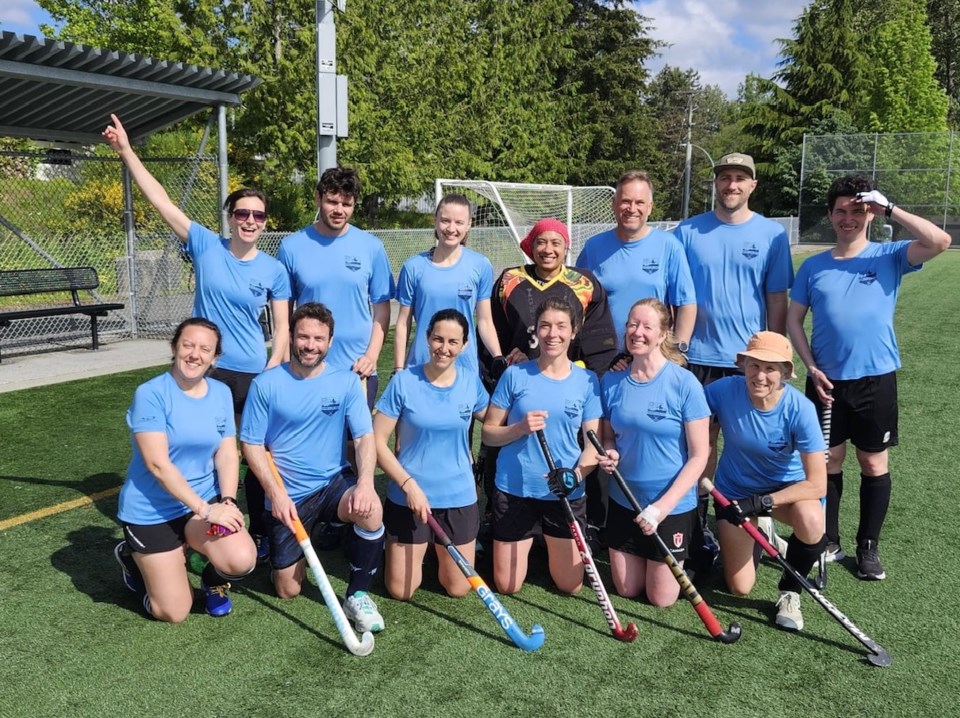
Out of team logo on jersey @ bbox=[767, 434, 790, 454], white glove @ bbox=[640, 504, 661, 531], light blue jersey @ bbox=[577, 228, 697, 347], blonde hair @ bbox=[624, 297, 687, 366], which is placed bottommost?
white glove @ bbox=[640, 504, 661, 531]

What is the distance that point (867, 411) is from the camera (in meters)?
4.16

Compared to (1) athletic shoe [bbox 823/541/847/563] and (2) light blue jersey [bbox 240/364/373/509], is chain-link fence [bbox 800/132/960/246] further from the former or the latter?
(2) light blue jersey [bbox 240/364/373/509]

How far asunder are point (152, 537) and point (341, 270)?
1.67m

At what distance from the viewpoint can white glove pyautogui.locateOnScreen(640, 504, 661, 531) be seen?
3.60 m

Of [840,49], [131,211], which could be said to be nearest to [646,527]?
[131,211]

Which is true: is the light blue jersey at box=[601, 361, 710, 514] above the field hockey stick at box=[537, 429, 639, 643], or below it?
above

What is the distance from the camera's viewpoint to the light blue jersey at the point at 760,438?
12.2 feet

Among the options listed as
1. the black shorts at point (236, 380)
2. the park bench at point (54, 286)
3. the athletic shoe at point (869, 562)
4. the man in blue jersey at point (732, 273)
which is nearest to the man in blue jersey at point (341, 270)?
the black shorts at point (236, 380)

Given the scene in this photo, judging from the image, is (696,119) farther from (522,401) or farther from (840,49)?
(522,401)

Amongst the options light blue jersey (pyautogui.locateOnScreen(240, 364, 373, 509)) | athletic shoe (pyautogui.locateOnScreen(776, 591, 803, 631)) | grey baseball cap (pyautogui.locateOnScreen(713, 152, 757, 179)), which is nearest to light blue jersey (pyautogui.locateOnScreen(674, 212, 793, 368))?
grey baseball cap (pyautogui.locateOnScreen(713, 152, 757, 179))

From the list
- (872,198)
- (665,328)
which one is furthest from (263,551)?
(872,198)

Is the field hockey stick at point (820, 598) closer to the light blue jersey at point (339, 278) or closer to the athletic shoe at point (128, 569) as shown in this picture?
the light blue jersey at point (339, 278)

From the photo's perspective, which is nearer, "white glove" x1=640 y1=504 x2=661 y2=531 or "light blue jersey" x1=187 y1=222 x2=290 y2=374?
"white glove" x1=640 y1=504 x2=661 y2=531

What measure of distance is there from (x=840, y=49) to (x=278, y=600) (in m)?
50.3
